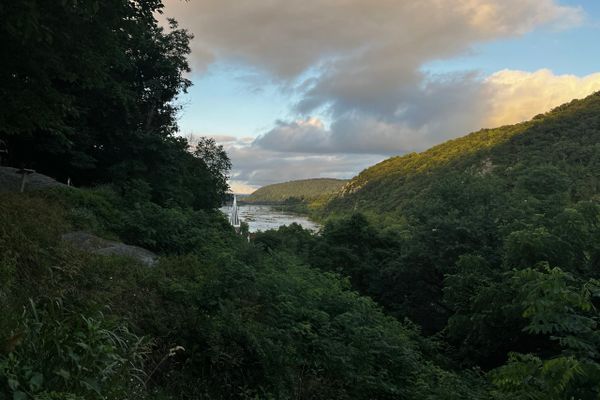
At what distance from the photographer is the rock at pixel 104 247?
361 inches

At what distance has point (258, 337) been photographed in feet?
21.7

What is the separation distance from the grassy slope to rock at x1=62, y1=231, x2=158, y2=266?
28.1 metres

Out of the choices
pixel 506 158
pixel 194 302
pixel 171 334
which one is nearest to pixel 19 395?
pixel 171 334

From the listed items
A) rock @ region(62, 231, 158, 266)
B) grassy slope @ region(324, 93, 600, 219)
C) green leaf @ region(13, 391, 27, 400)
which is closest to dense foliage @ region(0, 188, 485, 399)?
green leaf @ region(13, 391, 27, 400)

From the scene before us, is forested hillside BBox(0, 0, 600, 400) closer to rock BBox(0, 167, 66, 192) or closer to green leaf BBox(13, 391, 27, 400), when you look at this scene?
green leaf BBox(13, 391, 27, 400)

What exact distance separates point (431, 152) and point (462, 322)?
10974 centimetres

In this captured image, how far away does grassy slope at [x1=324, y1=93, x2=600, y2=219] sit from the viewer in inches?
1998

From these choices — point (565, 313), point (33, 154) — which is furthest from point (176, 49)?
point (565, 313)

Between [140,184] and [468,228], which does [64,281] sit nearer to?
[140,184]

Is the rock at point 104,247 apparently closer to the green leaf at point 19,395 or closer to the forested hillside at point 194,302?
the forested hillside at point 194,302

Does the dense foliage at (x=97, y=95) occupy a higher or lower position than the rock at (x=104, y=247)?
higher

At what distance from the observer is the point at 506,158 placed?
6538 centimetres

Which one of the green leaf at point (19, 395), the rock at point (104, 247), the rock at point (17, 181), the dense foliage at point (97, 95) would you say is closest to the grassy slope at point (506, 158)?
the dense foliage at point (97, 95)

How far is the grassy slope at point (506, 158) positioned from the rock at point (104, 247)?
2810 centimetres
